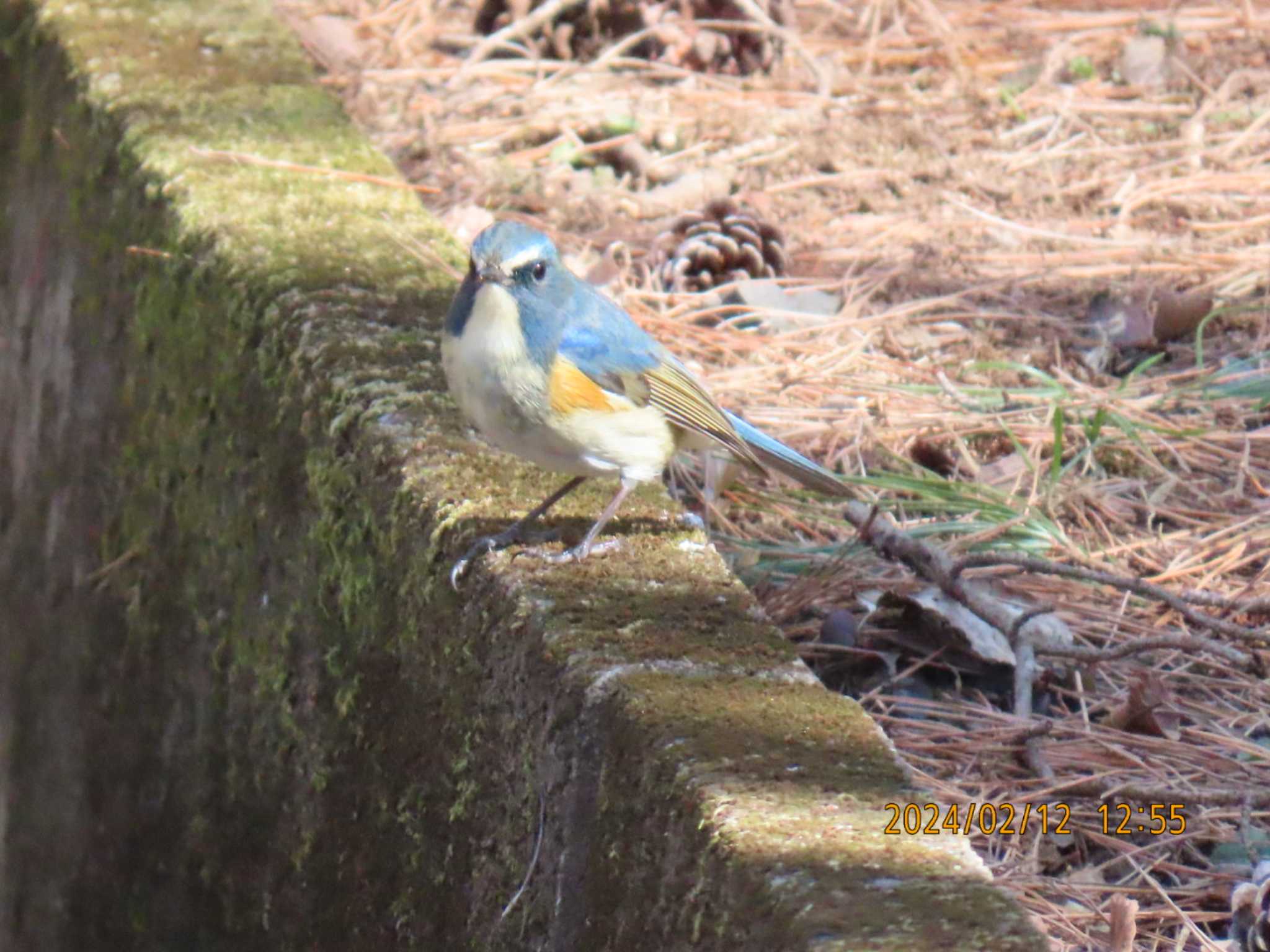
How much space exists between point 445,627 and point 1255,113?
388 centimetres

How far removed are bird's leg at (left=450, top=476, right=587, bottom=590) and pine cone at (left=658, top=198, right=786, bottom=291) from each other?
1595 millimetres

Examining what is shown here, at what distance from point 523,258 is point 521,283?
0.04m

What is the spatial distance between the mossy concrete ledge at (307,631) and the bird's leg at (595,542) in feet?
0.11

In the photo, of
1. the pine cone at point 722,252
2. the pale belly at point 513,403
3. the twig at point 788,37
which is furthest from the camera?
the twig at point 788,37

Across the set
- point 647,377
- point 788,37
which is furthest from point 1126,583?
point 788,37

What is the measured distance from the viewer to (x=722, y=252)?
4.39 meters

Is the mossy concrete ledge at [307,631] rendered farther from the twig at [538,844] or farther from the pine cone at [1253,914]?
the pine cone at [1253,914]

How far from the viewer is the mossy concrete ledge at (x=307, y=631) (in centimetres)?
210

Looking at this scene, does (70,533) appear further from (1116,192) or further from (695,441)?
(1116,192)

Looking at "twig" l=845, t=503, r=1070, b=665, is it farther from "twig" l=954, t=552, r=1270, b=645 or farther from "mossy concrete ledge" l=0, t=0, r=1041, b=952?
"mossy concrete ledge" l=0, t=0, r=1041, b=952

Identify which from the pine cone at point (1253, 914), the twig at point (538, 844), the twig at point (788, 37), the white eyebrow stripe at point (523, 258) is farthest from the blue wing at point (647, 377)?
the twig at point (788, 37)

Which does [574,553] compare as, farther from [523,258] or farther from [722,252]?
[722,252]

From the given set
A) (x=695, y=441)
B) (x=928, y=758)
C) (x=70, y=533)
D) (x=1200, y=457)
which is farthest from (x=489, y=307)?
(x=70, y=533)

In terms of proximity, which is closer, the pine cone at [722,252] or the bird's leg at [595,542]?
the bird's leg at [595,542]
